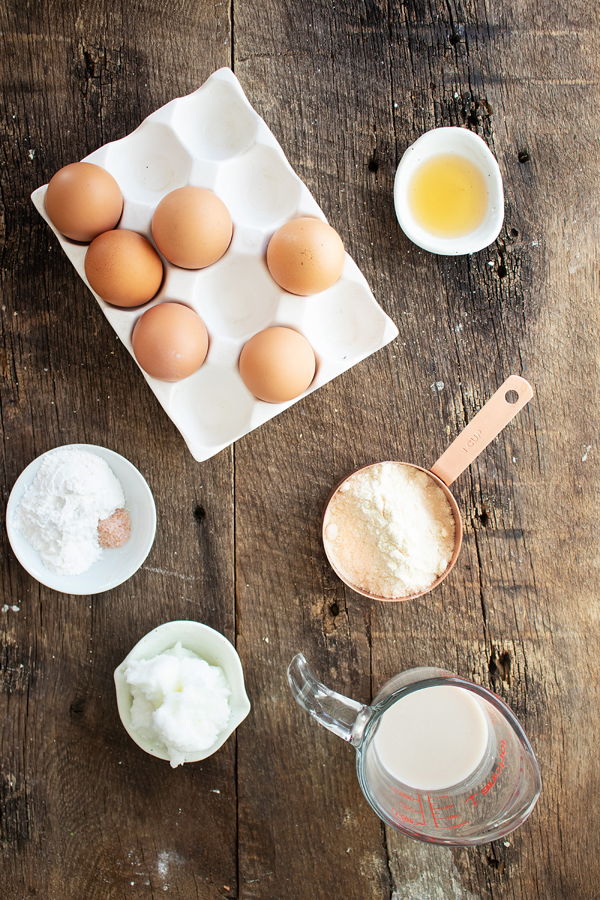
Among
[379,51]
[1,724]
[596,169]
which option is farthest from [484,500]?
[1,724]

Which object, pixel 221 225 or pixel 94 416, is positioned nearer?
pixel 221 225

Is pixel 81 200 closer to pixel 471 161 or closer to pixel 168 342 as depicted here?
pixel 168 342

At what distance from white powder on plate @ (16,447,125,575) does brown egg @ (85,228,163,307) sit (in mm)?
261

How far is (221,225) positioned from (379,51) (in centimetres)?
46

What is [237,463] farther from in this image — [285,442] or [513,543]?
[513,543]

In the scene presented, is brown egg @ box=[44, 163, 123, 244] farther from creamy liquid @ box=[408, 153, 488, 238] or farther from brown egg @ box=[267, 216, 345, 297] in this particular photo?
creamy liquid @ box=[408, 153, 488, 238]

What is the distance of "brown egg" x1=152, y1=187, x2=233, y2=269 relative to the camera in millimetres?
960

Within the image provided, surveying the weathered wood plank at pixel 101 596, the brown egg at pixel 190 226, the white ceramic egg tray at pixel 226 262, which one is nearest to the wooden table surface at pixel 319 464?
the weathered wood plank at pixel 101 596

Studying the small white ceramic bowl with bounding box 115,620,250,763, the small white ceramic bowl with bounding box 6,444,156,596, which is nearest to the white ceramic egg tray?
the small white ceramic bowl with bounding box 6,444,156,596

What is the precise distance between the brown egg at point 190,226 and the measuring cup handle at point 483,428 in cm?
49

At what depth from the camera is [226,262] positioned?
1.04 metres

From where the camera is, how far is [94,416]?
1.14 m

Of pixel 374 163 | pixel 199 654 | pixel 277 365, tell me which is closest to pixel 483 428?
pixel 277 365

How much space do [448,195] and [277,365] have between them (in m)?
0.44
